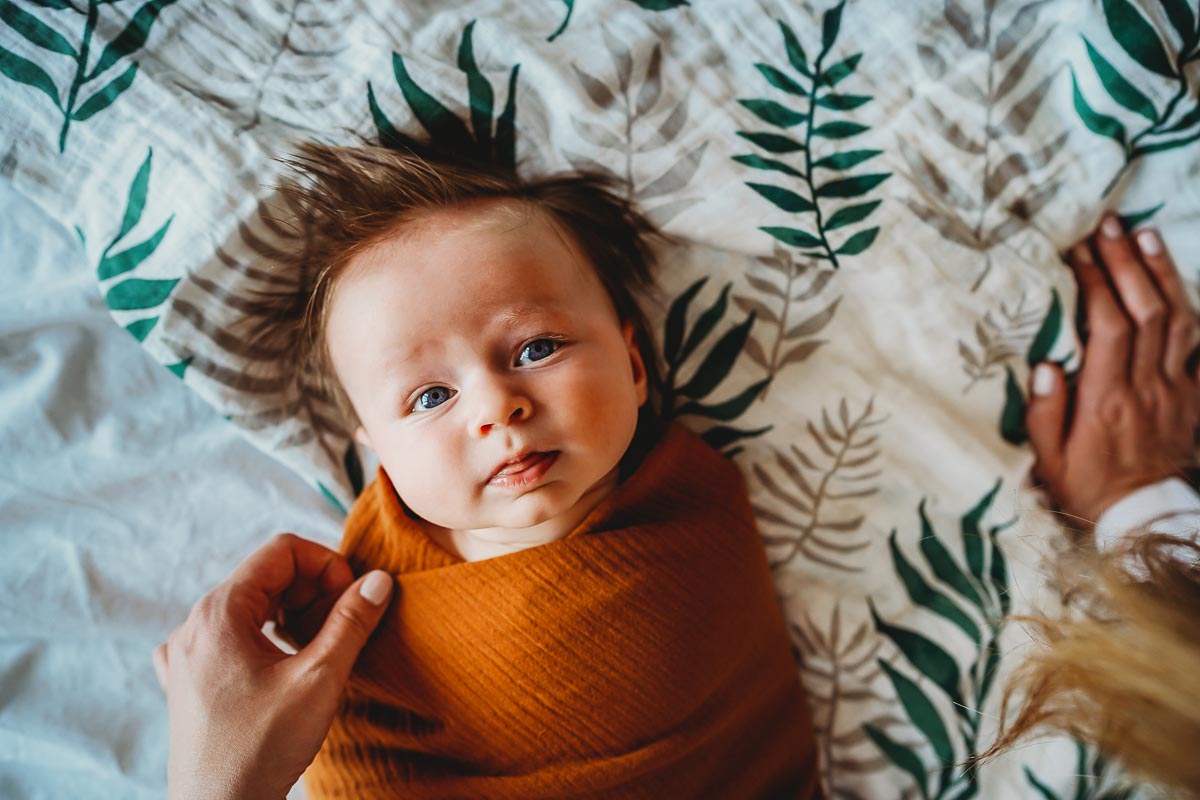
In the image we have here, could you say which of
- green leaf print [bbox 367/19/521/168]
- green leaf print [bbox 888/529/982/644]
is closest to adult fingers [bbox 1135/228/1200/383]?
green leaf print [bbox 888/529/982/644]

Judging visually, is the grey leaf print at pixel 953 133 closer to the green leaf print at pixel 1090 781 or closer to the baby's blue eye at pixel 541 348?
the baby's blue eye at pixel 541 348

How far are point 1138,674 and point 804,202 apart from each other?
2.04 ft

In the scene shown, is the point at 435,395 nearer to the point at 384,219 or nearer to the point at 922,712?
the point at 384,219

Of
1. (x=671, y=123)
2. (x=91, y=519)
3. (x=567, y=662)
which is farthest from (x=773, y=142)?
(x=91, y=519)

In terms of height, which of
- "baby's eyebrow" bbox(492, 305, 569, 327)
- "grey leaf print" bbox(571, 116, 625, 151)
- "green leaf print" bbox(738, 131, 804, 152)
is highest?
"green leaf print" bbox(738, 131, 804, 152)

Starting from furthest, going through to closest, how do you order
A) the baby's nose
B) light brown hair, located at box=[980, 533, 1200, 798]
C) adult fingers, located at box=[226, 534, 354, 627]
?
adult fingers, located at box=[226, 534, 354, 627] → the baby's nose → light brown hair, located at box=[980, 533, 1200, 798]

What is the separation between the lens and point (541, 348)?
33.0 inches

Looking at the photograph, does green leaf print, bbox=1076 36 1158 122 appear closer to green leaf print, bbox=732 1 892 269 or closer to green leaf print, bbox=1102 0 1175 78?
green leaf print, bbox=1102 0 1175 78

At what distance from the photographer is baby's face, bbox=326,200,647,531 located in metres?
0.80

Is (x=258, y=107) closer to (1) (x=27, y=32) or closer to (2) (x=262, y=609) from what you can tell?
(1) (x=27, y=32)

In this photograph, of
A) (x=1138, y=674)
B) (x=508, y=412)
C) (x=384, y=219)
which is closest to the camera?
(x=1138, y=674)

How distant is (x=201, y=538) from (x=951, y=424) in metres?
1.02

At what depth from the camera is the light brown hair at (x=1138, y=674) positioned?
0.59 metres

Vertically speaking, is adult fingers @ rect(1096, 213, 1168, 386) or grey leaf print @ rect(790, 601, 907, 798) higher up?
adult fingers @ rect(1096, 213, 1168, 386)
